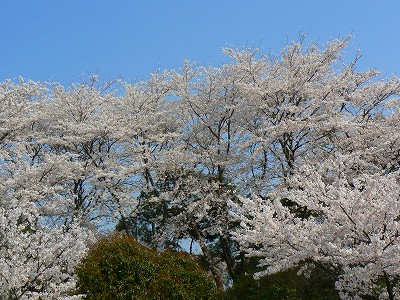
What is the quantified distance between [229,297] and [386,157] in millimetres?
7763

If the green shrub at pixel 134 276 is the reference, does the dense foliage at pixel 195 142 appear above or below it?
above

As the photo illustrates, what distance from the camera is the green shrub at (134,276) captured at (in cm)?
1109

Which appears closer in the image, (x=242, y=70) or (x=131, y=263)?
(x=131, y=263)

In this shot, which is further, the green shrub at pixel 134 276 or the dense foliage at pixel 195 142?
the dense foliage at pixel 195 142

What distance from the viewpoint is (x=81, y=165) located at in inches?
692

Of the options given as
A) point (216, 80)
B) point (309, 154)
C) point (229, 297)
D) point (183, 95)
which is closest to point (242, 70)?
point (216, 80)

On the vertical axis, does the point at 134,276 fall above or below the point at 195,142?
below

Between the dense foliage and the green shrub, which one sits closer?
the green shrub

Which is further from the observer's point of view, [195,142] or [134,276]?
[195,142]

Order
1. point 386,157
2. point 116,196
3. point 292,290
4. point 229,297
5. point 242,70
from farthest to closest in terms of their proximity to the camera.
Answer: point 242,70
point 116,196
point 386,157
point 229,297
point 292,290

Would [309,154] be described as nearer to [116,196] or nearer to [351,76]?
[351,76]

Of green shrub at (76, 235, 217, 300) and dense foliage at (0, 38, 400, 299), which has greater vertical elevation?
dense foliage at (0, 38, 400, 299)

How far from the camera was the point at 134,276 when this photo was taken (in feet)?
37.7

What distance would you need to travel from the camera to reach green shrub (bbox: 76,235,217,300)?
11.1 metres
